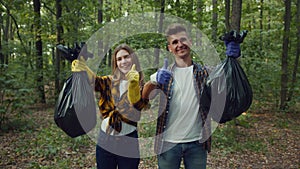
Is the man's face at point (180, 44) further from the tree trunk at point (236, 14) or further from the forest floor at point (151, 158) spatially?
the tree trunk at point (236, 14)

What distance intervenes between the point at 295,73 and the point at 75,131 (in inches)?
349

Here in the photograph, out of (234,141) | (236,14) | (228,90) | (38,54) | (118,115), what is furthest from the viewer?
(38,54)

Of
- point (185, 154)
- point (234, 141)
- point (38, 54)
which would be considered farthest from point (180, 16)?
point (38, 54)

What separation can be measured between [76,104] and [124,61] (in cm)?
51

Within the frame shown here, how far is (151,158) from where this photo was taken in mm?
5098

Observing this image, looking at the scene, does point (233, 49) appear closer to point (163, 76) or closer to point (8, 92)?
point (163, 76)

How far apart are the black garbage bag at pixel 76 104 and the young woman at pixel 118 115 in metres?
0.08

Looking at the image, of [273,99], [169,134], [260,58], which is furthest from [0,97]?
[273,99]

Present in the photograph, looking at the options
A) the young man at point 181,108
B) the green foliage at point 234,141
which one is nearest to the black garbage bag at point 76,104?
the young man at point 181,108

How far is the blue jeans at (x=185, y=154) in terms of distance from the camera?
2143 mm

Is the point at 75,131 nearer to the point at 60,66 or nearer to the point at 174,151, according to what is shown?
the point at 174,151

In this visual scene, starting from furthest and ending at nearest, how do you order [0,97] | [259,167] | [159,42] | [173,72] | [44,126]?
[44,126], [0,97], [159,42], [259,167], [173,72]

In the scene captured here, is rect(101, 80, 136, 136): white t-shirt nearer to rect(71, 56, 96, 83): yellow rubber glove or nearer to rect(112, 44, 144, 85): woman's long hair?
rect(112, 44, 144, 85): woman's long hair

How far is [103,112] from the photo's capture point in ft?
7.40
